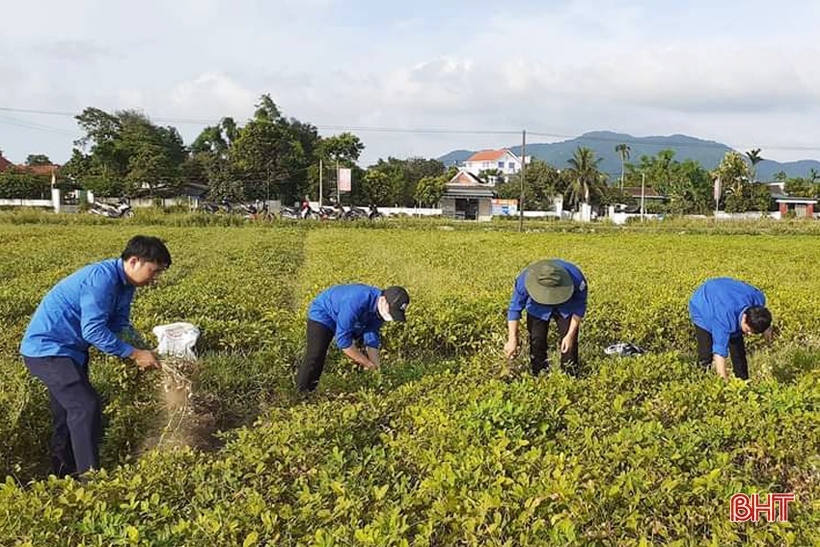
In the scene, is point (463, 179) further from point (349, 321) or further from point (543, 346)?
point (349, 321)

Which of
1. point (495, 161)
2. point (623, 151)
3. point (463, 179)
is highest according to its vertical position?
point (495, 161)

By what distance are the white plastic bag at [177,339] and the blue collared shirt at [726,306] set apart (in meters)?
4.57

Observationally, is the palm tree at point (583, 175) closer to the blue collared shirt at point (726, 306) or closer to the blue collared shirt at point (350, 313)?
the blue collared shirt at point (726, 306)

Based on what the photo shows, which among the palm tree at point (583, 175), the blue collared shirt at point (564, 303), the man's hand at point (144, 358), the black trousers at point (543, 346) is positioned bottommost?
the black trousers at point (543, 346)

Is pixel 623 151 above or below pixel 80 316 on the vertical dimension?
above

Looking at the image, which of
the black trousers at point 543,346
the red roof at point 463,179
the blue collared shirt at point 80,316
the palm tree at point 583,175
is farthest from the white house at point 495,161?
the blue collared shirt at point 80,316

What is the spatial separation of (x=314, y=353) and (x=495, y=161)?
12298 centimetres

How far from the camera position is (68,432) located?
443cm

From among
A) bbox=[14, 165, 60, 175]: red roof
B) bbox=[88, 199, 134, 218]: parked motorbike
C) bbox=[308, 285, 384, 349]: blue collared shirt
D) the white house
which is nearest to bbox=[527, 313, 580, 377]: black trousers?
bbox=[308, 285, 384, 349]: blue collared shirt

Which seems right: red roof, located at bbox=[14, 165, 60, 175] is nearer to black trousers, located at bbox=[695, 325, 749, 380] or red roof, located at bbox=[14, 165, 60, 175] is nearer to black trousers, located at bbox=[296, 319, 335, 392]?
black trousers, located at bbox=[296, 319, 335, 392]

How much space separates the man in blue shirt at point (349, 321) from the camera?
4.95 m

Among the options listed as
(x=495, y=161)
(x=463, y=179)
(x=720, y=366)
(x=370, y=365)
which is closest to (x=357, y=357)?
(x=370, y=365)

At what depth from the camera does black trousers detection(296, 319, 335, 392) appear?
5461 millimetres

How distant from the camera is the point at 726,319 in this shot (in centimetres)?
536
